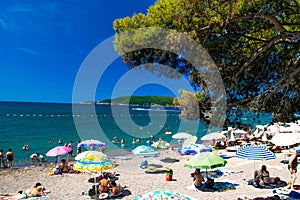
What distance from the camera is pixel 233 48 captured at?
20.8 feet

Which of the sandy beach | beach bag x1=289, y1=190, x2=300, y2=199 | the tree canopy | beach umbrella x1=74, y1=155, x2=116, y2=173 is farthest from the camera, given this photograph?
the sandy beach

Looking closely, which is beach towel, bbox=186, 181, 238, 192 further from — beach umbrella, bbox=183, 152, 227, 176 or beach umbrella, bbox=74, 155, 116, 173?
beach umbrella, bbox=74, 155, 116, 173

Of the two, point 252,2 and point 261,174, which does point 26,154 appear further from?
point 252,2

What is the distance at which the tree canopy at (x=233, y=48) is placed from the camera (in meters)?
5.56

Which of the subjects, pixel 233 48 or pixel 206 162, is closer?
pixel 233 48

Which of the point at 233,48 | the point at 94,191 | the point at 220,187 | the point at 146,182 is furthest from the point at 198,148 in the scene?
the point at 233,48

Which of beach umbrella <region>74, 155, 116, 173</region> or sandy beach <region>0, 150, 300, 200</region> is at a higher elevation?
beach umbrella <region>74, 155, 116, 173</region>

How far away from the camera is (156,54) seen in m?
6.18

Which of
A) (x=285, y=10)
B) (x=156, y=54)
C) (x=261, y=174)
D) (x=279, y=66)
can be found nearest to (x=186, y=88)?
(x=156, y=54)

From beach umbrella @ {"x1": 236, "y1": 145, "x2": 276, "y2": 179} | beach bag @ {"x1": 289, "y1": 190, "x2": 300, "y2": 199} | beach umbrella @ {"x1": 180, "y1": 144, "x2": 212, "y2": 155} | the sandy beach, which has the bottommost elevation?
the sandy beach

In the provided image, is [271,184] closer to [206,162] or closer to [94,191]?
[206,162]

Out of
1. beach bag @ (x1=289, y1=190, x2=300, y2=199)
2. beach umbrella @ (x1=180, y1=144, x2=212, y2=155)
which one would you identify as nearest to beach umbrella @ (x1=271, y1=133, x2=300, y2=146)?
beach umbrella @ (x1=180, y1=144, x2=212, y2=155)

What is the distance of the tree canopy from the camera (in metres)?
5.56

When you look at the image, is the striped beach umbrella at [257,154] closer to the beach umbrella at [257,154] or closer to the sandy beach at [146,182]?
the beach umbrella at [257,154]
